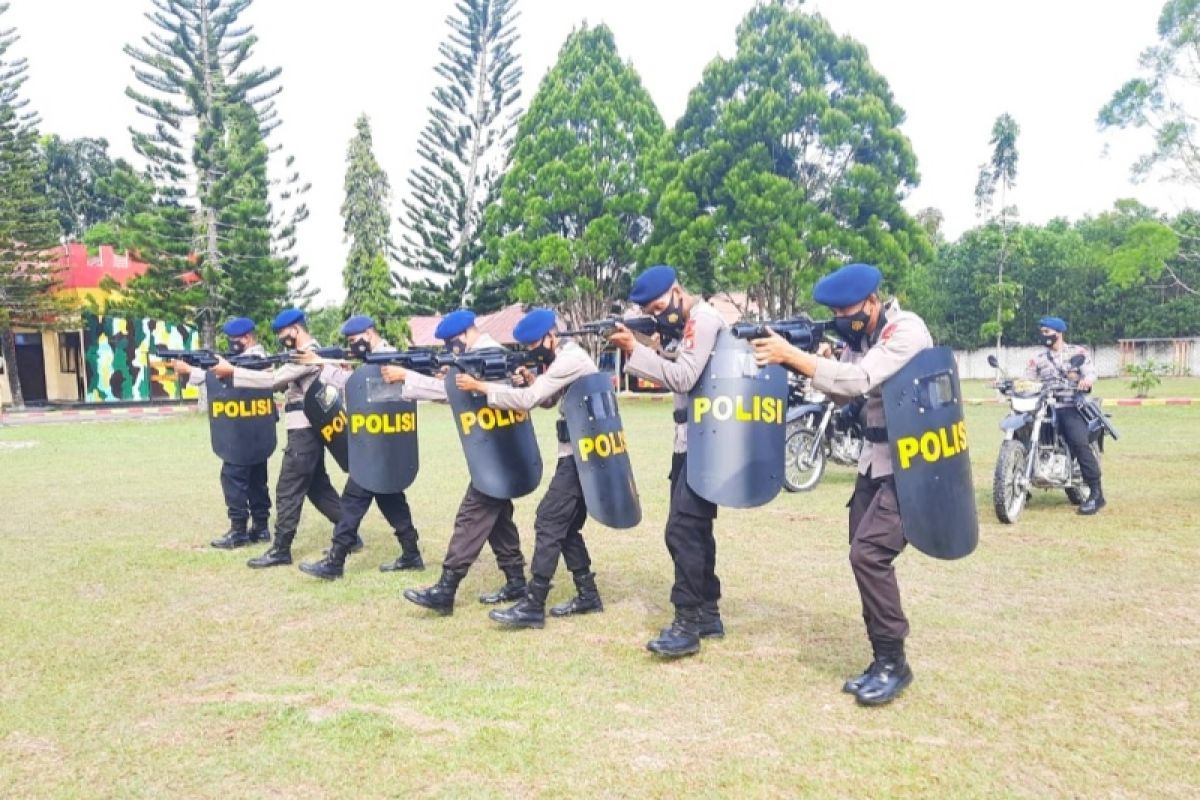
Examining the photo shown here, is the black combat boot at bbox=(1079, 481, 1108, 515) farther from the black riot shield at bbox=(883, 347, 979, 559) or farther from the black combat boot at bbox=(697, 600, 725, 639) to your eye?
the black riot shield at bbox=(883, 347, 979, 559)

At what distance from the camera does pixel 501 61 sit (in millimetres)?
30406

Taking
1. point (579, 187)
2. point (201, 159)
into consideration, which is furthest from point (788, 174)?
point (201, 159)

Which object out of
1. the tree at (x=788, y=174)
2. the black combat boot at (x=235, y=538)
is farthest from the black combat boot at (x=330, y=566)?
the tree at (x=788, y=174)

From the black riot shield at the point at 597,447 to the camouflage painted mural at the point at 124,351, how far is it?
27174 millimetres

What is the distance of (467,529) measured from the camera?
489 centimetres

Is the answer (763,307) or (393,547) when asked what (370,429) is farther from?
(763,307)

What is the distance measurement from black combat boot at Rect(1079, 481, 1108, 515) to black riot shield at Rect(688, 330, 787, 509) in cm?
465

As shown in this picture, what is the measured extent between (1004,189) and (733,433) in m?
40.8

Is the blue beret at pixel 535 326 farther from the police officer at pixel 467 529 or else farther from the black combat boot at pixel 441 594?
the black combat boot at pixel 441 594

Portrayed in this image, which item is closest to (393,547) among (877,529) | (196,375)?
(196,375)

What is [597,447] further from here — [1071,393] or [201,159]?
[201,159]

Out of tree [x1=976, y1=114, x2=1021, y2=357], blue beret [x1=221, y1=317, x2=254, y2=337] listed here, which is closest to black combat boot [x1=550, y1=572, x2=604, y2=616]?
blue beret [x1=221, y1=317, x2=254, y2=337]

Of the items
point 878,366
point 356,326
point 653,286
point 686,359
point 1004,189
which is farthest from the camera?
point 1004,189

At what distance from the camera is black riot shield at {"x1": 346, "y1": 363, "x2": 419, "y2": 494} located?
221 inches
